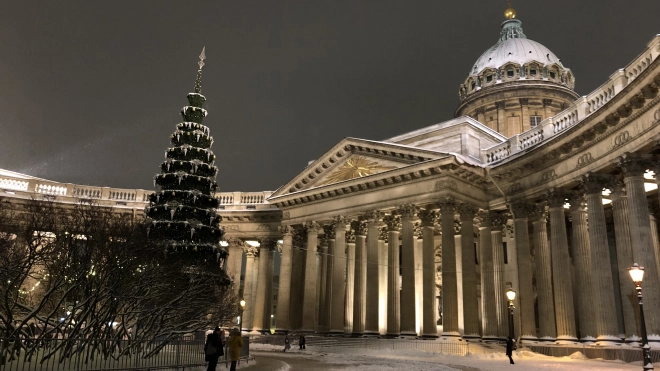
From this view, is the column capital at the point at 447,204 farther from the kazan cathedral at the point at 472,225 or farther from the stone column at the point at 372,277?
the stone column at the point at 372,277

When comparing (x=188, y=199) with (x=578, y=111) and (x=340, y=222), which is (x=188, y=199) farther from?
(x=578, y=111)

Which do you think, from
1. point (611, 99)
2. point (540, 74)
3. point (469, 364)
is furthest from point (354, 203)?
point (540, 74)

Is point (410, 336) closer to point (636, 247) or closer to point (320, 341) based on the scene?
point (320, 341)

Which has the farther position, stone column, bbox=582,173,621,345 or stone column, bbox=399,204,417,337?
stone column, bbox=399,204,417,337

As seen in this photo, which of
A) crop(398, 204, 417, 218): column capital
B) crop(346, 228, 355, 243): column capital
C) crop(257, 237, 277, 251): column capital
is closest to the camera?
crop(398, 204, 417, 218): column capital

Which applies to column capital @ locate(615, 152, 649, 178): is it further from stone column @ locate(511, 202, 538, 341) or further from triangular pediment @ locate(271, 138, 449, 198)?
triangular pediment @ locate(271, 138, 449, 198)

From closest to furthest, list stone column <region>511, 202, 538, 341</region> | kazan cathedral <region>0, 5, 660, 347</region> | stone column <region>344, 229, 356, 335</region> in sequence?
kazan cathedral <region>0, 5, 660, 347</region> < stone column <region>511, 202, 538, 341</region> < stone column <region>344, 229, 356, 335</region>

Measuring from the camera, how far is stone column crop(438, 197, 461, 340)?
32.1 metres

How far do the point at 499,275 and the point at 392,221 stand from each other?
8294mm

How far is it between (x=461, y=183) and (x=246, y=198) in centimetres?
2321

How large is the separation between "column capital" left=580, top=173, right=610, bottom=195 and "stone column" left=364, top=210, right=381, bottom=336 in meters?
14.6

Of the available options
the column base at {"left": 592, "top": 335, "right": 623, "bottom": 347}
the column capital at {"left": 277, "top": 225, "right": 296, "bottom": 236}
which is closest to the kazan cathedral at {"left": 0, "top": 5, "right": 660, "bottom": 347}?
the column base at {"left": 592, "top": 335, "right": 623, "bottom": 347}

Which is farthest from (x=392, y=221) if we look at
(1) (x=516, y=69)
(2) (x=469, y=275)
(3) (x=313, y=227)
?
(1) (x=516, y=69)

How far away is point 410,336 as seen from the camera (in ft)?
110
